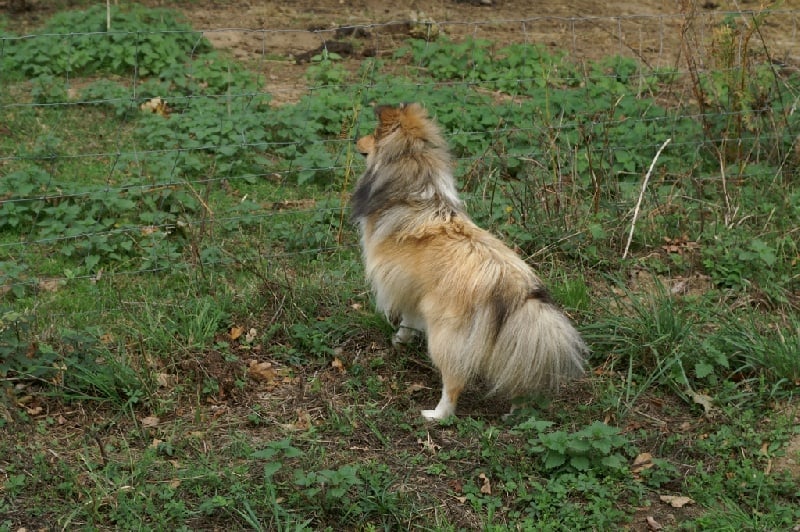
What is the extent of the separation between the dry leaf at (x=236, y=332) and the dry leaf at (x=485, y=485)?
163 centimetres

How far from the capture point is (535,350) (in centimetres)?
425

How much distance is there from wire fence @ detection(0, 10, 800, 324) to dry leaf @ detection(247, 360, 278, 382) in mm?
922

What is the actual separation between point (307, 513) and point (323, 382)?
1.08 meters

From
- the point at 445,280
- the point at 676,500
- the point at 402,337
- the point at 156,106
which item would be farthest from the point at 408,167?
the point at 156,106

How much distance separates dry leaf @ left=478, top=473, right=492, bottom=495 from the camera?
4234 mm

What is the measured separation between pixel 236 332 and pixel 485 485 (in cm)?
171

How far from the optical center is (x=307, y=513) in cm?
400

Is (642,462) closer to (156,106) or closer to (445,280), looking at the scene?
(445,280)

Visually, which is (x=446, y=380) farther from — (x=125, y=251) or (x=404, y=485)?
(x=125, y=251)

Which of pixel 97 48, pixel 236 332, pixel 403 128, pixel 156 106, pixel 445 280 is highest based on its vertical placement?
pixel 403 128

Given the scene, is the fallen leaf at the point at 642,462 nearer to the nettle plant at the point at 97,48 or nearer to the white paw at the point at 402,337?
the white paw at the point at 402,337

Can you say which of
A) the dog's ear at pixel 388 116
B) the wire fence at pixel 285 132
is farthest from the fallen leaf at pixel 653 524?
the wire fence at pixel 285 132

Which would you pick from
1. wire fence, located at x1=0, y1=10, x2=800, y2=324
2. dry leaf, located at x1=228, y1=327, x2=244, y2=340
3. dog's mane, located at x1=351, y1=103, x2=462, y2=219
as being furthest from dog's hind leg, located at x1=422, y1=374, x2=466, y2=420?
wire fence, located at x1=0, y1=10, x2=800, y2=324

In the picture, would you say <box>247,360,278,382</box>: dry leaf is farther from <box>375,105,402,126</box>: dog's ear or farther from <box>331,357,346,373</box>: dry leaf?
<box>375,105,402,126</box>: dog's ear
